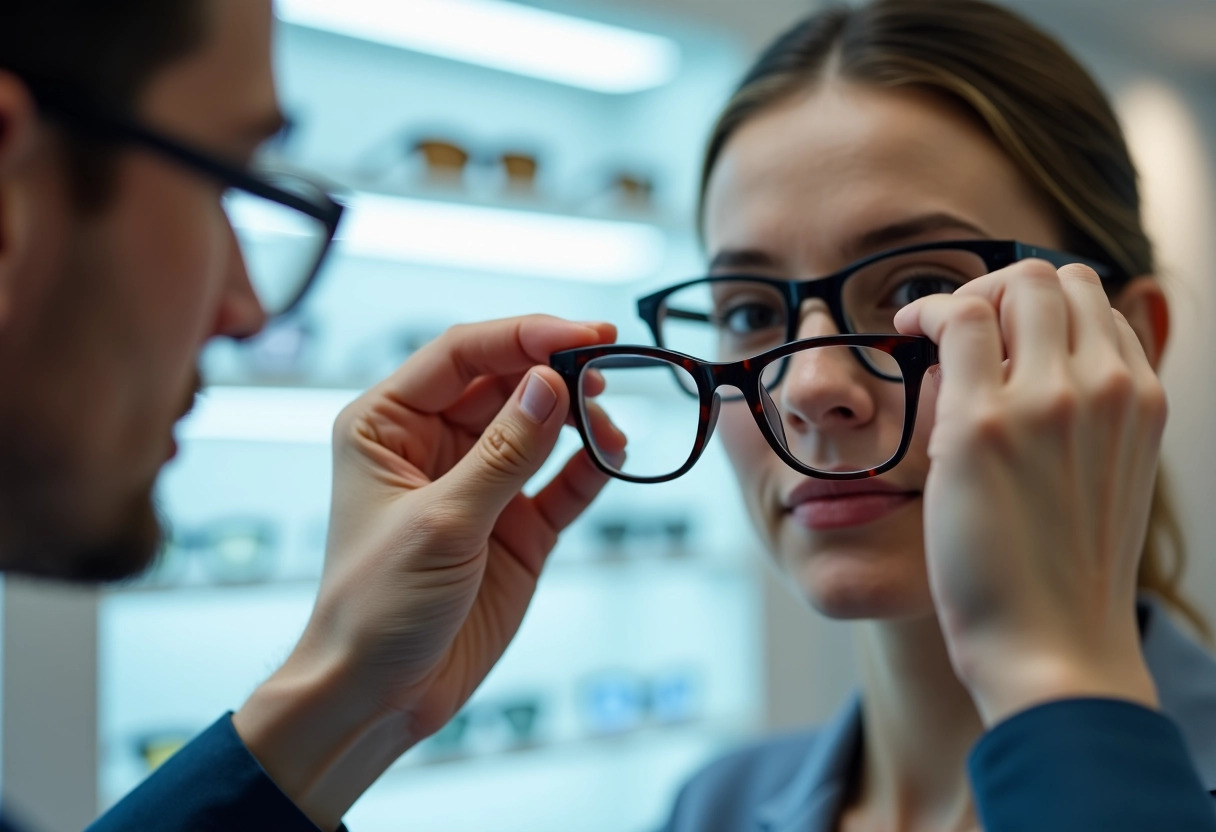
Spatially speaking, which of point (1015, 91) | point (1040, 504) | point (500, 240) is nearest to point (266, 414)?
point (500, 240)

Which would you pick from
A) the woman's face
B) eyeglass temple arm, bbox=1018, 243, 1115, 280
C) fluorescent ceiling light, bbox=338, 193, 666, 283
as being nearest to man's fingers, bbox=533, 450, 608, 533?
the woman's face

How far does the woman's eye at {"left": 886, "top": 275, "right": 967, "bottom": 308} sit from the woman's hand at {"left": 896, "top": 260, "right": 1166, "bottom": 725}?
357 mm

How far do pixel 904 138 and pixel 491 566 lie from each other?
548 mm

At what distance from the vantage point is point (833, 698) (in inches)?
110

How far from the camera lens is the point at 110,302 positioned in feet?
2.06

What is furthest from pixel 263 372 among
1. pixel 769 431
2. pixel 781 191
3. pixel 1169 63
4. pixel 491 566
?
pixel 1169 63

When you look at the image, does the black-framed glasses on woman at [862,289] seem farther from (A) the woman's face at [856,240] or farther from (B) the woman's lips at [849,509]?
(B) the woman's lips at [849,509]

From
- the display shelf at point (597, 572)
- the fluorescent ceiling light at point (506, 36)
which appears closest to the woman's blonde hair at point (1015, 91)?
the display shelf at point (597, 572)

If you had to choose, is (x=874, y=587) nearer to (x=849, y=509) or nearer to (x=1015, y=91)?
(x=849, y=509)

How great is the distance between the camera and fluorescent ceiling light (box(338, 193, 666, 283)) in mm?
2395

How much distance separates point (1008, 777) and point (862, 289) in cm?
49

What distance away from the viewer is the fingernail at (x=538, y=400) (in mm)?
740

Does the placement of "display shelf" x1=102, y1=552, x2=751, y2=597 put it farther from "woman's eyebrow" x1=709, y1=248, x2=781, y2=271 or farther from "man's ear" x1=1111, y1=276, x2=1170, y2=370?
"man's ear" x1=1111, y1=276, x2=1170, y2=370

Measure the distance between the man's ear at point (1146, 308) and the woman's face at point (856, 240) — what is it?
10 centimetres
